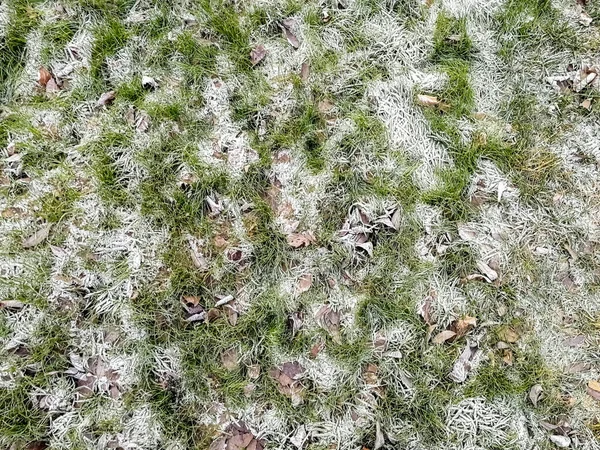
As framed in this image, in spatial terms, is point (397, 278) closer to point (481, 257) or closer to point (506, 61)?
point (481, 257)

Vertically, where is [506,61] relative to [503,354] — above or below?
above

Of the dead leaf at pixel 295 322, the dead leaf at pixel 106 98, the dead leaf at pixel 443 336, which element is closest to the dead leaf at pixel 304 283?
the dead leaf at pixel 295 322

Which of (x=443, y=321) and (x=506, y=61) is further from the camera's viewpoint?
(x=506, y=61)

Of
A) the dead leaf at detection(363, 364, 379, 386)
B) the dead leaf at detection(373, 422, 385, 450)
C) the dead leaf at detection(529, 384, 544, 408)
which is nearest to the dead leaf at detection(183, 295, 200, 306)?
the dead leaf at detection(363, 364, 379, 386)

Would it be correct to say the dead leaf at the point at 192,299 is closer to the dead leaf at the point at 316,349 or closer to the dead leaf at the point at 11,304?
the dead leaf at the point at 316,349

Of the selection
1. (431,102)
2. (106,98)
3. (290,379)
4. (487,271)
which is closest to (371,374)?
(290,379)

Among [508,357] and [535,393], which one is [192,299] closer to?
[508,357]

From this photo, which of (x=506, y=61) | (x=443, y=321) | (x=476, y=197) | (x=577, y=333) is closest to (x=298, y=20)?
(x=506, y=61)
